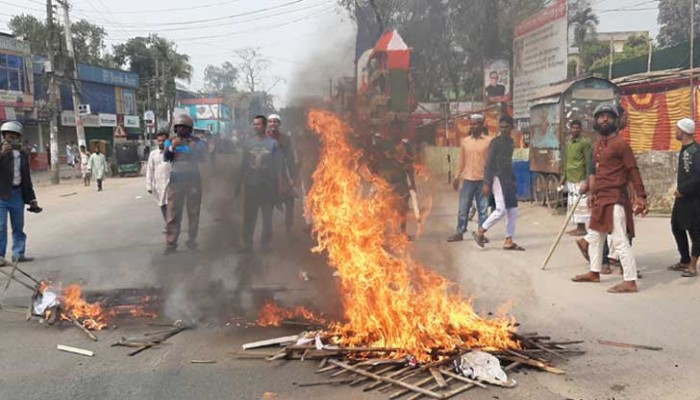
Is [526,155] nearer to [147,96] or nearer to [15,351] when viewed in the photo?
[15,351]

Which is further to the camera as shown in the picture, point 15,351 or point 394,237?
point 394,237

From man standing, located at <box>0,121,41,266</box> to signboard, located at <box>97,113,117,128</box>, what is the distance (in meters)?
38.7

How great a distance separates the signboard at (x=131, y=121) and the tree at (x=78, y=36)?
5.88 m

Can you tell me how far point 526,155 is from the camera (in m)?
15.5

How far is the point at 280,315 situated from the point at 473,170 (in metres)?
4.88

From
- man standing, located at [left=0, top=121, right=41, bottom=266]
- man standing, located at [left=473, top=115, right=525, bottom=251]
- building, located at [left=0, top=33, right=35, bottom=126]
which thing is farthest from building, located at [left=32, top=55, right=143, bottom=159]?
man standing, located at [left=473, top=115, right=525, bottom=251]

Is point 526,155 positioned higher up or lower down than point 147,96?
lower down

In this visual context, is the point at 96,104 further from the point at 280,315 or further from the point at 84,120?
the point at 280,315

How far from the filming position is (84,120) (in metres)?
42.1

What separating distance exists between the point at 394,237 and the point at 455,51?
534cm

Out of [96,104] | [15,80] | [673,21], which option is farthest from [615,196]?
[96,104]

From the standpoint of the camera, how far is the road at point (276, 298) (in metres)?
3.83

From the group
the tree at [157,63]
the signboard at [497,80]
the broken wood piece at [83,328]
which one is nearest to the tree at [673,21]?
the signboard at [497,80]

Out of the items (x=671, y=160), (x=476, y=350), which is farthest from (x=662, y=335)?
(x=671, y=160)
